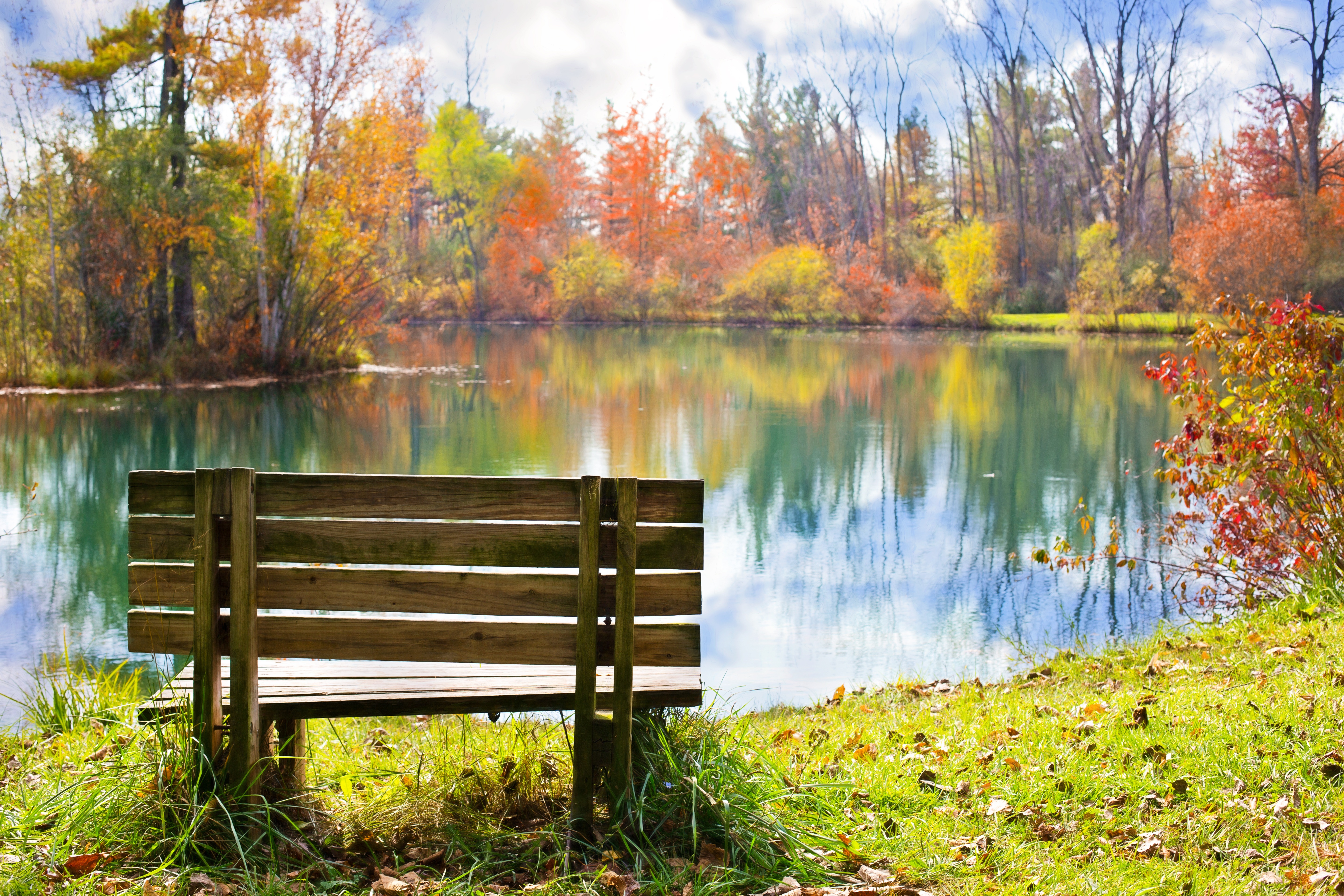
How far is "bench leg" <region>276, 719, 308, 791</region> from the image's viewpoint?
11.5 ft

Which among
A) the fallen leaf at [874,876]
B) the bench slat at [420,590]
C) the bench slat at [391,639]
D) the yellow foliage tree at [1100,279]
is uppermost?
the yellow foliage tree at [1100,279]

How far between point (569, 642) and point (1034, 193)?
56421 millimetres

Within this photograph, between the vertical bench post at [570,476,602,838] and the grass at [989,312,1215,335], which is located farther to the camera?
the grass at [989,312,1215,335]

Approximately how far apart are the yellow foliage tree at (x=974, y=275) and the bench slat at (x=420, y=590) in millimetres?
42860

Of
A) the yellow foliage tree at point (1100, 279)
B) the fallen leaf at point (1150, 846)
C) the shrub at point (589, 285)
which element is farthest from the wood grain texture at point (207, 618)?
the shrub at point (589, 285)

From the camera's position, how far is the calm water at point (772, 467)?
7.55 metres

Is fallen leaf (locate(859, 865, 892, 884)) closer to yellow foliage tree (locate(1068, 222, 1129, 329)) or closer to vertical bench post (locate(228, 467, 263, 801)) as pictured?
vertical bench post (locate(228, 467, 263, 801))

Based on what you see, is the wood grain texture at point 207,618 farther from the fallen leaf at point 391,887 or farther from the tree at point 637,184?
the tree at point 637,184

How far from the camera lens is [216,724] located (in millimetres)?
3230

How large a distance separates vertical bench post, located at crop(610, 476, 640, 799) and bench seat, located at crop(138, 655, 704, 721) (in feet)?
0.25

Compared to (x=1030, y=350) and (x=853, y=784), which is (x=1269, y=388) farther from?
(x=1030, y=350)

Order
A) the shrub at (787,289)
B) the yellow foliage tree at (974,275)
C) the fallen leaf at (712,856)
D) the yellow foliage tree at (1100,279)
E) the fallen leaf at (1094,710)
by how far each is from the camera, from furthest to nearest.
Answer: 1. the shrub at (787,289)
2. the yellow foliage tree at (974,275)
3. the yellow foliage tree at (1100,279)
4. the fallen leaf at (1094,710)
5. the fallen leaf at (712,856)

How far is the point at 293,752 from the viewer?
3.62 meters

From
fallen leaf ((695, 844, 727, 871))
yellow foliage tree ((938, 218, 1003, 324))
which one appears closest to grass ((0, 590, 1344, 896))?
fallen leaf ((695, 844, 727, 871))
